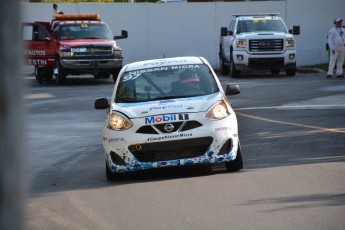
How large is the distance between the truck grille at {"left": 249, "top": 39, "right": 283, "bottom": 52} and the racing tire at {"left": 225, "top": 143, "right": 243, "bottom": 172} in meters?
19.5

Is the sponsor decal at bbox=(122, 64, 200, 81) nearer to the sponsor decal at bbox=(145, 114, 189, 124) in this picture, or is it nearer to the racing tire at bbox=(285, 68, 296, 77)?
the sponsor decal at bbox=(145, 114, 189, 124)

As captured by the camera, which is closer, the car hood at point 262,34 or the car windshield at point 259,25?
the car hood at point 262,34

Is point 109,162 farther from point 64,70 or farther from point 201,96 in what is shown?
point 64,70

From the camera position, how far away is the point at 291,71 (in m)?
30.2

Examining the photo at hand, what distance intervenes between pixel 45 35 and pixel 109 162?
2029 cm

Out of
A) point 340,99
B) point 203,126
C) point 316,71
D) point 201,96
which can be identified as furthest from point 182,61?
point 316,71

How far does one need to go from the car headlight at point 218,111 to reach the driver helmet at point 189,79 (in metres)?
0.73

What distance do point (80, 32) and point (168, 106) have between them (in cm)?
1975

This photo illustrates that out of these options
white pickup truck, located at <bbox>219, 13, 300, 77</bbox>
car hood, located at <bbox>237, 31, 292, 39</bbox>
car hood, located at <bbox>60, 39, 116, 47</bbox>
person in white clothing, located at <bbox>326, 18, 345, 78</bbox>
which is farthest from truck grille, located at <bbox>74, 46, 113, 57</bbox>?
person in white clothing, located at <bbox>326, 18, 345, 78</bbox>

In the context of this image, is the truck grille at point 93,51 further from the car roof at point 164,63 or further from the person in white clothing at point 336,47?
the car roof at point 164,63

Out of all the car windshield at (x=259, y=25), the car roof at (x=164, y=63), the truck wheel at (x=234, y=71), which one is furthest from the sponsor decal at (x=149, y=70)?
the car windshield at (x=259, y=25)

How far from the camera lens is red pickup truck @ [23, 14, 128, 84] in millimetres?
28312

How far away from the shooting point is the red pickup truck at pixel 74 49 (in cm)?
2831

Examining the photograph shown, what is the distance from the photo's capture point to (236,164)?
10.1m
